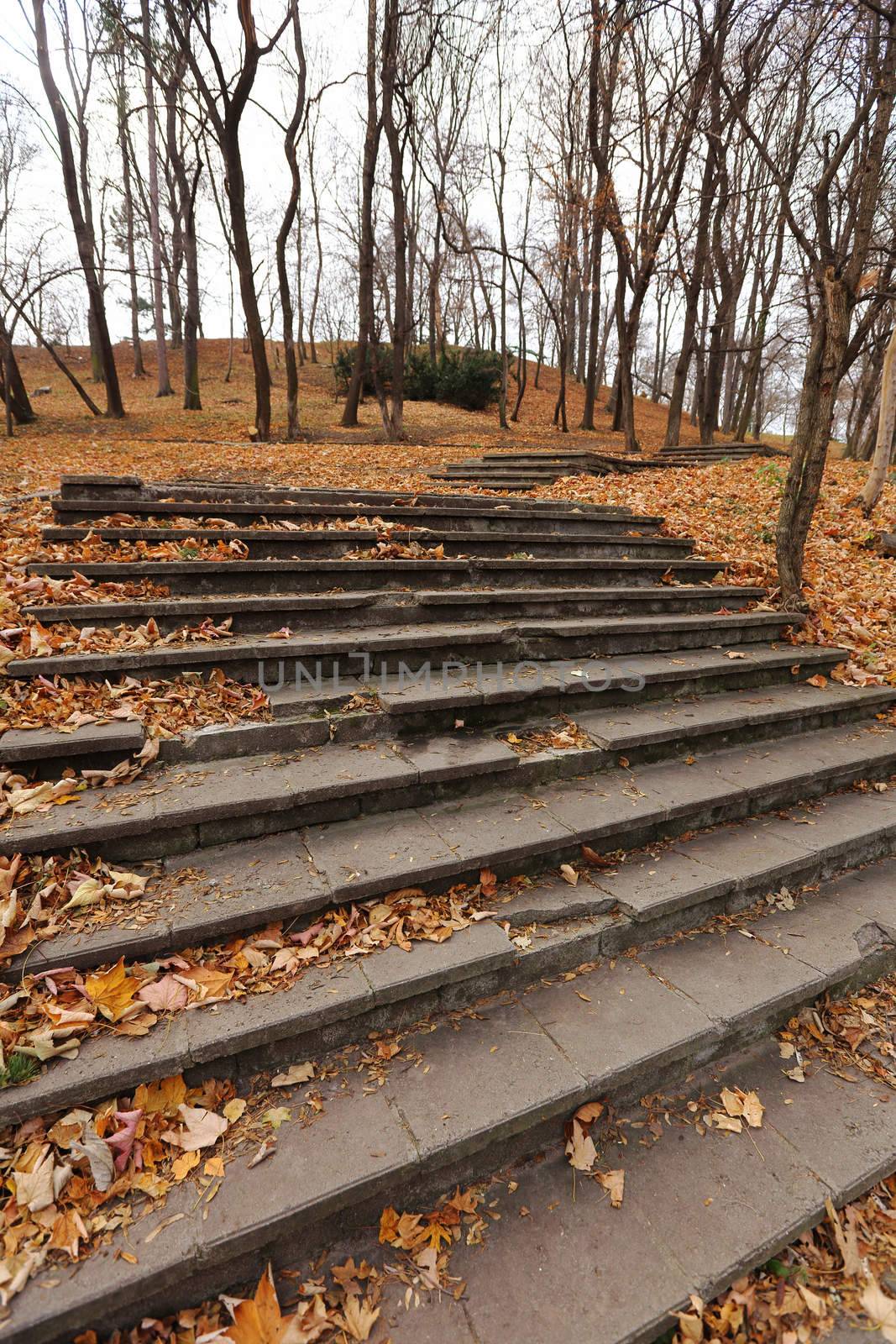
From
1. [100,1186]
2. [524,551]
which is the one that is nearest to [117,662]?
[100,1186]

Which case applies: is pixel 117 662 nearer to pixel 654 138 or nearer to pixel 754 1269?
pixel 754 1269

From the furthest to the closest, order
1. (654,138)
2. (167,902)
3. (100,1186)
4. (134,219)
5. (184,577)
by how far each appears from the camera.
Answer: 1. (134,219)
2. (654,138)
3. (184,577)
4. (167,902)
5. (100,1186)

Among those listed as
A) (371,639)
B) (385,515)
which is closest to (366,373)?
(385,515)

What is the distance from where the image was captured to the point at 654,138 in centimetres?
1312

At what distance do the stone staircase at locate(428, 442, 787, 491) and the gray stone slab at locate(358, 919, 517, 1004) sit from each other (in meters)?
5.48

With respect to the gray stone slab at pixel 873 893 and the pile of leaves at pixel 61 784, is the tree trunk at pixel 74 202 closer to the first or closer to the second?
the pile of leaves at pixel 61 784

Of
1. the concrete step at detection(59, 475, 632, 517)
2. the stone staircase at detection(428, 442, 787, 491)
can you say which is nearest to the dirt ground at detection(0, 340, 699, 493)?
the stone staircase at detection(428, 442, 787, 491)

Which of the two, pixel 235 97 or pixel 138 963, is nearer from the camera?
pixel 138 963

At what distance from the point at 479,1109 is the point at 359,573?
9.08 feet

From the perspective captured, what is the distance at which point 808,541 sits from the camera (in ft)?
20.1

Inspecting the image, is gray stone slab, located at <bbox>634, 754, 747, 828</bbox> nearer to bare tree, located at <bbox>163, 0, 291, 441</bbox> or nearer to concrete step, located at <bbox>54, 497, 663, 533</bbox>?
concrete step, located at <bbox>54, 497, 663, 533</bbox>

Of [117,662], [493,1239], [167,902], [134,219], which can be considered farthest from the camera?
[134,219]

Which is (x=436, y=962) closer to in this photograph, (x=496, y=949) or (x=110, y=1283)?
(x=496, y=949)

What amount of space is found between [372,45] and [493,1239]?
1728 cm
